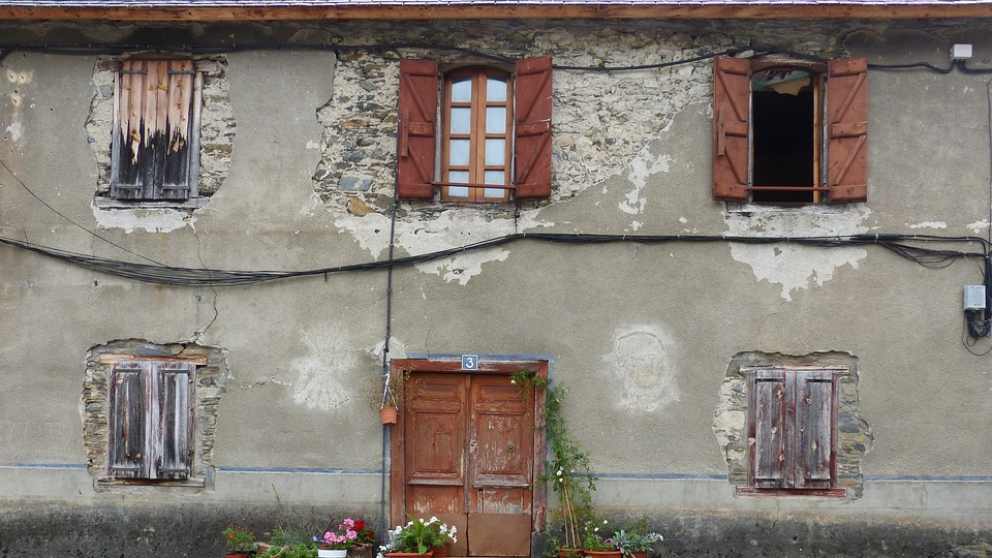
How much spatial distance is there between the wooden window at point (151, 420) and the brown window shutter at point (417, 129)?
103 inches

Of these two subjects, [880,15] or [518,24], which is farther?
[518,24]

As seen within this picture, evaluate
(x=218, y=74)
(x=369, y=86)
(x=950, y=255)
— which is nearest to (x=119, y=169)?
(x=218, y=74)

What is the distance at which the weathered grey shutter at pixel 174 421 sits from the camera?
26.8ft

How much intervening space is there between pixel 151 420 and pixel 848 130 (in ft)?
22.2

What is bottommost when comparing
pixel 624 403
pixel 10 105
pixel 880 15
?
pixel 624 403

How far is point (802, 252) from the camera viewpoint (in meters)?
8.09

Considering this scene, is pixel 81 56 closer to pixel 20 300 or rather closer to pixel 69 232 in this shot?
pixel 69 232

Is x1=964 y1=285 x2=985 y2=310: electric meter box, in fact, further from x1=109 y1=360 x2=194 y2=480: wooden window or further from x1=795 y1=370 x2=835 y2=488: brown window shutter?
x1=109 y1=360 x2=194 y2=480: wooden window

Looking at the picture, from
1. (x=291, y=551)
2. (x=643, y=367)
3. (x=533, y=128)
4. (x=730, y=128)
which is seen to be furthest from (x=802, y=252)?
(x=291, y=551)

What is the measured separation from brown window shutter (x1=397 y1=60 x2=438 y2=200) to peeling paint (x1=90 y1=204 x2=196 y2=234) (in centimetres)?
201

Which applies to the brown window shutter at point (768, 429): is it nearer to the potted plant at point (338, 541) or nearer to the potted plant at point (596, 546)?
the potted plant at point (596, 546)

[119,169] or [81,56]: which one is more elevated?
[81,56]

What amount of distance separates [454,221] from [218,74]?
259 cm

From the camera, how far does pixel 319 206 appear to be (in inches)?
325
